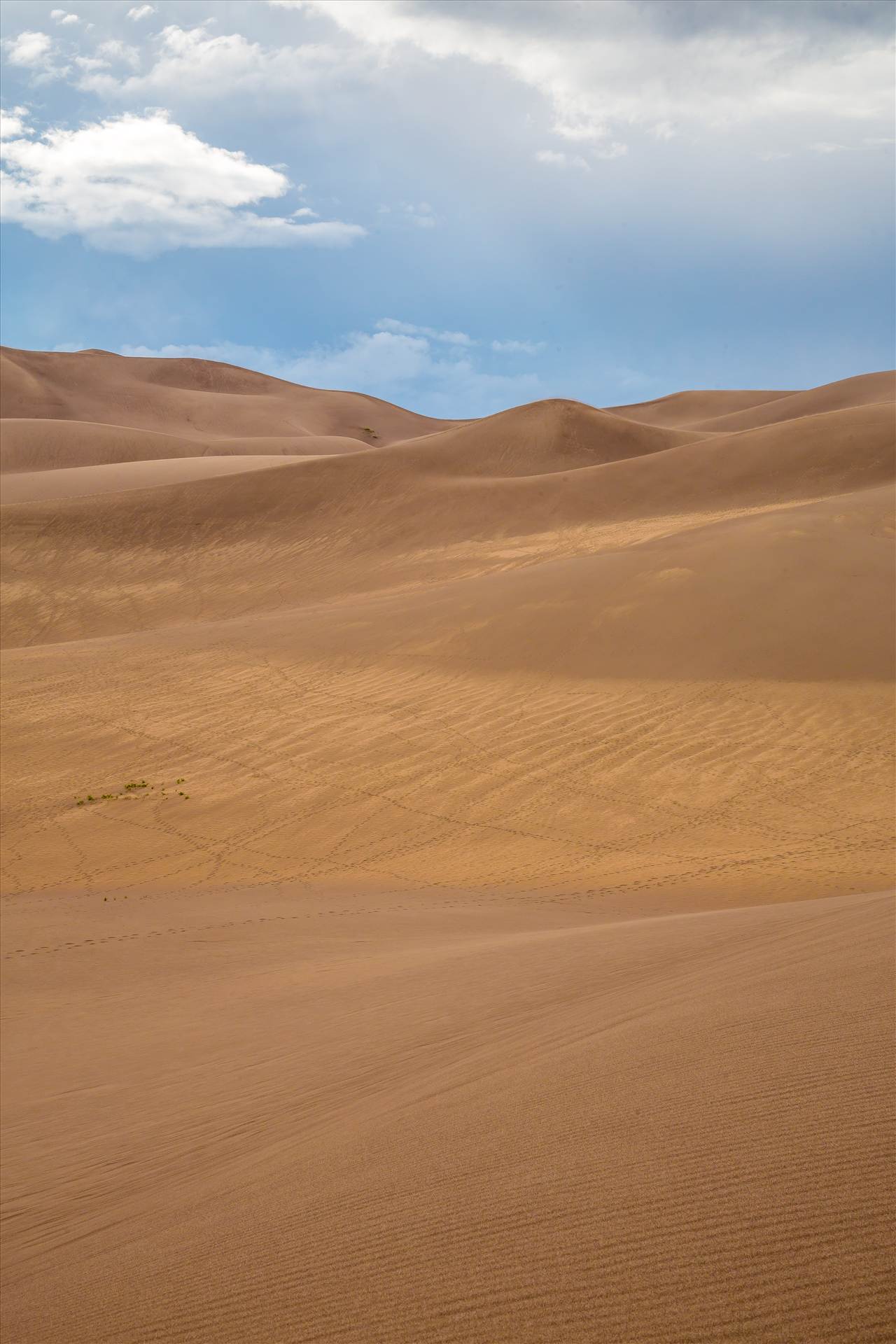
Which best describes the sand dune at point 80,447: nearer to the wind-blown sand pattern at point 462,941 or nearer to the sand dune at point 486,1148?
the wind-blown sand pattern at point 462,941

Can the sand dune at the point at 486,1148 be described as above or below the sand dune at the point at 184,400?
below

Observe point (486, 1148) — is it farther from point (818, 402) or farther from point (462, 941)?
point (818, 402)

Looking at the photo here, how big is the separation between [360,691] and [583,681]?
347 centimetres

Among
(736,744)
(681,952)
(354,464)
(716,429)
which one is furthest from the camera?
(716,429)

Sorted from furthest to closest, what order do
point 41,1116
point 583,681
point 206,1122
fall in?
point 583,681 < point 41,1116 < point 206,1122

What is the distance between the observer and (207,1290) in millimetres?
2652

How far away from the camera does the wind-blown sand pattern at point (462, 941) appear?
236cm

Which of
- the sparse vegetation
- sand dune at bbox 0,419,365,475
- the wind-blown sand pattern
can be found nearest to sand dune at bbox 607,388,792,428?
sand dune at bbox 0,419,365,475

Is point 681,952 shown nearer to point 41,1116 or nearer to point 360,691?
point 41,1116

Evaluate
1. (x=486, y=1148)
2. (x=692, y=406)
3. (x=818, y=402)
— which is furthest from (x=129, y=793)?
(x=692, y=406)

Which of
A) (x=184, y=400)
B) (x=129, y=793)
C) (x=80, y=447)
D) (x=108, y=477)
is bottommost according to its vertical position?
(x=129, y=793)

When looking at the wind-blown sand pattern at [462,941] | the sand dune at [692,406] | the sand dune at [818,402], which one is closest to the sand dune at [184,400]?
the sand dune at [692,406]

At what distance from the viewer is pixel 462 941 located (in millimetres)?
8234

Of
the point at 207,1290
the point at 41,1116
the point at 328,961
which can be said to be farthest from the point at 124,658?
the point at 207,1290
